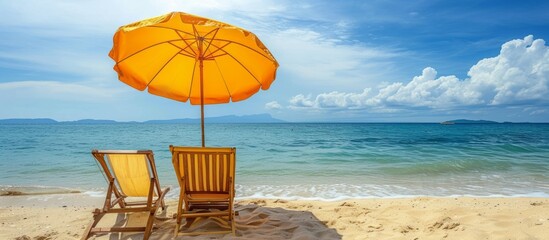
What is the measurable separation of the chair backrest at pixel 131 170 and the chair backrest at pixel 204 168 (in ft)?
1.39

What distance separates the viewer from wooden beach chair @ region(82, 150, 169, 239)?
395cm

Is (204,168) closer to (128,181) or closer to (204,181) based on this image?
(204,181)

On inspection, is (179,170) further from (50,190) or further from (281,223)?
(50,190)

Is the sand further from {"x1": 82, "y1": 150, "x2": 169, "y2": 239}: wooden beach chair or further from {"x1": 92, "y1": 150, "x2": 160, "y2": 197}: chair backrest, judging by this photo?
{"x1": 92, "y1": 150, "x2": 160, "y2": 197}: chair backrest

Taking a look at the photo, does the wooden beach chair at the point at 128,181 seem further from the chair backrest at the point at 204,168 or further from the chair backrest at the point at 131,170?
the chair backrest at the point at 204,168

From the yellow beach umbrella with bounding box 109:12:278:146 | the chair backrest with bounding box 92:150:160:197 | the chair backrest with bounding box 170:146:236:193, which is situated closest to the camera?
the chair backrest with bounding box 170:146:236:193

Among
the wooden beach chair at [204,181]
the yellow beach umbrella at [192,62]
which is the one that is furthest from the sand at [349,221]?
the yellow beach umbrella at [192,62]

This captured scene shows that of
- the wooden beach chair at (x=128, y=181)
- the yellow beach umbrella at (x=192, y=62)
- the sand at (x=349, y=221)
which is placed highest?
the yellow beach umbrella at (x=192, y=62)

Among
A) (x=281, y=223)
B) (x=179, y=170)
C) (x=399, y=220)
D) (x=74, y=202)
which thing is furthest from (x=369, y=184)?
(x=74, y=202)

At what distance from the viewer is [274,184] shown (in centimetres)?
843

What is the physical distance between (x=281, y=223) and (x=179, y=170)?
59.6 inches

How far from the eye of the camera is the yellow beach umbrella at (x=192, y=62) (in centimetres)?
434

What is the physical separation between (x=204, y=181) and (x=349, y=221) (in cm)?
203

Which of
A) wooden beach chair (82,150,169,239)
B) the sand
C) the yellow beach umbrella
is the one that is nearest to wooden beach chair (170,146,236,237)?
the sand
